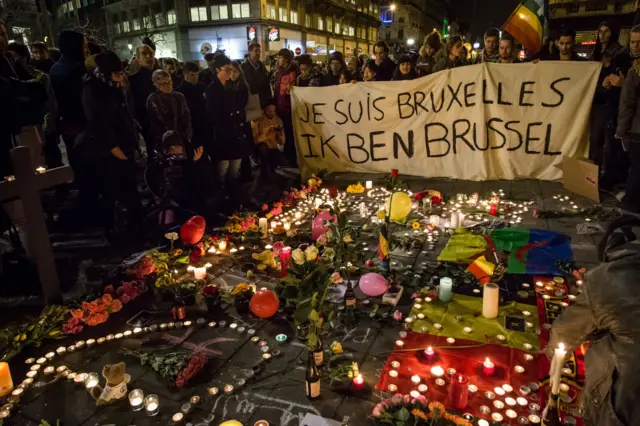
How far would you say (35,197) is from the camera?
3516 mm

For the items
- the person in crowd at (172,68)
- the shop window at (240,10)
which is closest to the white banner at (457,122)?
the person in crowd at (172,68)

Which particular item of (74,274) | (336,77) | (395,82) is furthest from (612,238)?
(336,77)

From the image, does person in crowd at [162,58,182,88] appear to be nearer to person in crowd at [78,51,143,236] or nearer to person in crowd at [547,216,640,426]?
person in crowd at [78,51,143,236]

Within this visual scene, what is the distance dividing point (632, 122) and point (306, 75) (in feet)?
16.6

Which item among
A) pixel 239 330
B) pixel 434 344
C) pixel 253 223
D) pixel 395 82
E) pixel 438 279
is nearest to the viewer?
pixel 434 344

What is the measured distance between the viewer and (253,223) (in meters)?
5.20

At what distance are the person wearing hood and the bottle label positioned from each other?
641cm

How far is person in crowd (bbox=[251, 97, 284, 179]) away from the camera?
24.3 ft

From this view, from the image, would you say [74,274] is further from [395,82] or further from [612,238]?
[395,82]

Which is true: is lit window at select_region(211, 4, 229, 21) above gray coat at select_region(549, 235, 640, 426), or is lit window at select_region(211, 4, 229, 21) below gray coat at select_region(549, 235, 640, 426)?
above

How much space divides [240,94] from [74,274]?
11.0ft

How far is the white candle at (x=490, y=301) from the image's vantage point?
331 cm

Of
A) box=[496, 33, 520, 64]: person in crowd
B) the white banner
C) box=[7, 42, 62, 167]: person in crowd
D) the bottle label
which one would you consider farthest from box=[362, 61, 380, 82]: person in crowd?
the bottle label

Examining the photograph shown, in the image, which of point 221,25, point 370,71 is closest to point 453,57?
point 370,71
